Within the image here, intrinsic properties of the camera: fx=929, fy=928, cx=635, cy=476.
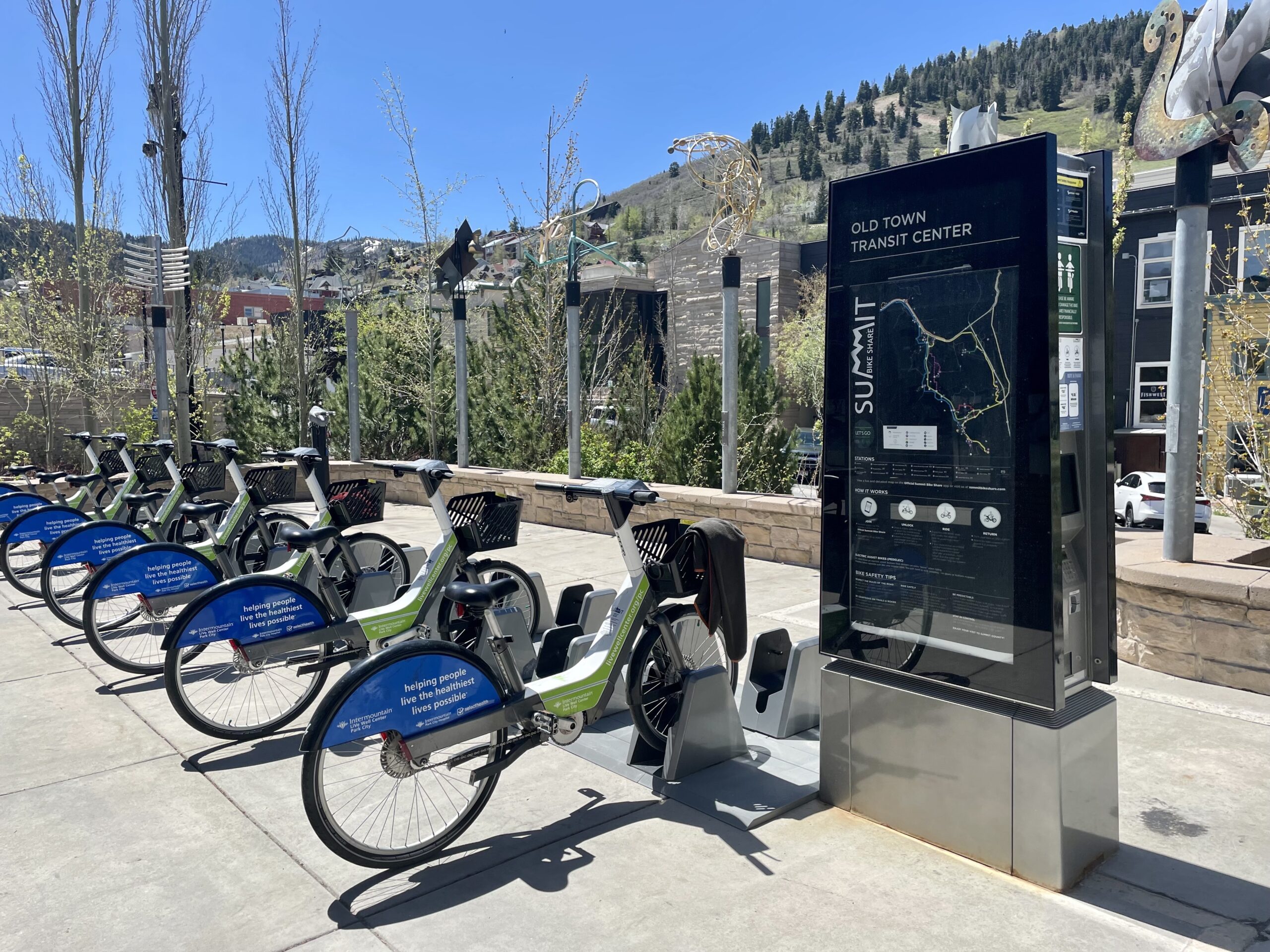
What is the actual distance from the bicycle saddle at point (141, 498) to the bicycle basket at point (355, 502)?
1.84m

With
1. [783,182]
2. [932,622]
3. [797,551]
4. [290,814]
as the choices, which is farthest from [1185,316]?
[783,182]

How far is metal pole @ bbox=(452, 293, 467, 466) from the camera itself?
38.5ft

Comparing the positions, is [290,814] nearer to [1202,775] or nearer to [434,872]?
[434,872]

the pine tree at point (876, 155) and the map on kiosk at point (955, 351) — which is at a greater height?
the pine tree at point (876, 155)

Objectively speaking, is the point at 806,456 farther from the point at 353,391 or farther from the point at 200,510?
the point at 200,510

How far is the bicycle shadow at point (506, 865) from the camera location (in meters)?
2.93

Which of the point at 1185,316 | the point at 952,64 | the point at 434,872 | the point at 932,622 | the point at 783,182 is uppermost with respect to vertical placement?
the point at 952,64

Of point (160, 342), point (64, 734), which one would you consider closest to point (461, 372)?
point (160, 342)

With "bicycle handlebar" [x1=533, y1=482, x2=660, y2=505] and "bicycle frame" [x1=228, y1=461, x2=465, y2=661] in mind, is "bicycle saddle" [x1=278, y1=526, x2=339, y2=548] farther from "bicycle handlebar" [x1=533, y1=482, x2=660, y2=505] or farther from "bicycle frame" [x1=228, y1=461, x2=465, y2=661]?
"bicycle handlebar" [x1=533, y1=482, x2=660, y2=505]

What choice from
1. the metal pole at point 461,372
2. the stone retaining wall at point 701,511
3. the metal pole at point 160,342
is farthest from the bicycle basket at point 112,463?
the metal pole at point 461,372

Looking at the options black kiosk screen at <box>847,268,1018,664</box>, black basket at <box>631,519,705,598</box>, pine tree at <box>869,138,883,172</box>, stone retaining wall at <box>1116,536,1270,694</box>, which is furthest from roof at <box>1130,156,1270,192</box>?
pine tree at <box>869,138,883,172</box>

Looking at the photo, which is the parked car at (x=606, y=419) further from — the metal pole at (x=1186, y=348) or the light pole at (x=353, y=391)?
the metal pole at (x=1186, y=348)

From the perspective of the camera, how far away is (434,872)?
3.15 meters

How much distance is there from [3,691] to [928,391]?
5.10 meters
